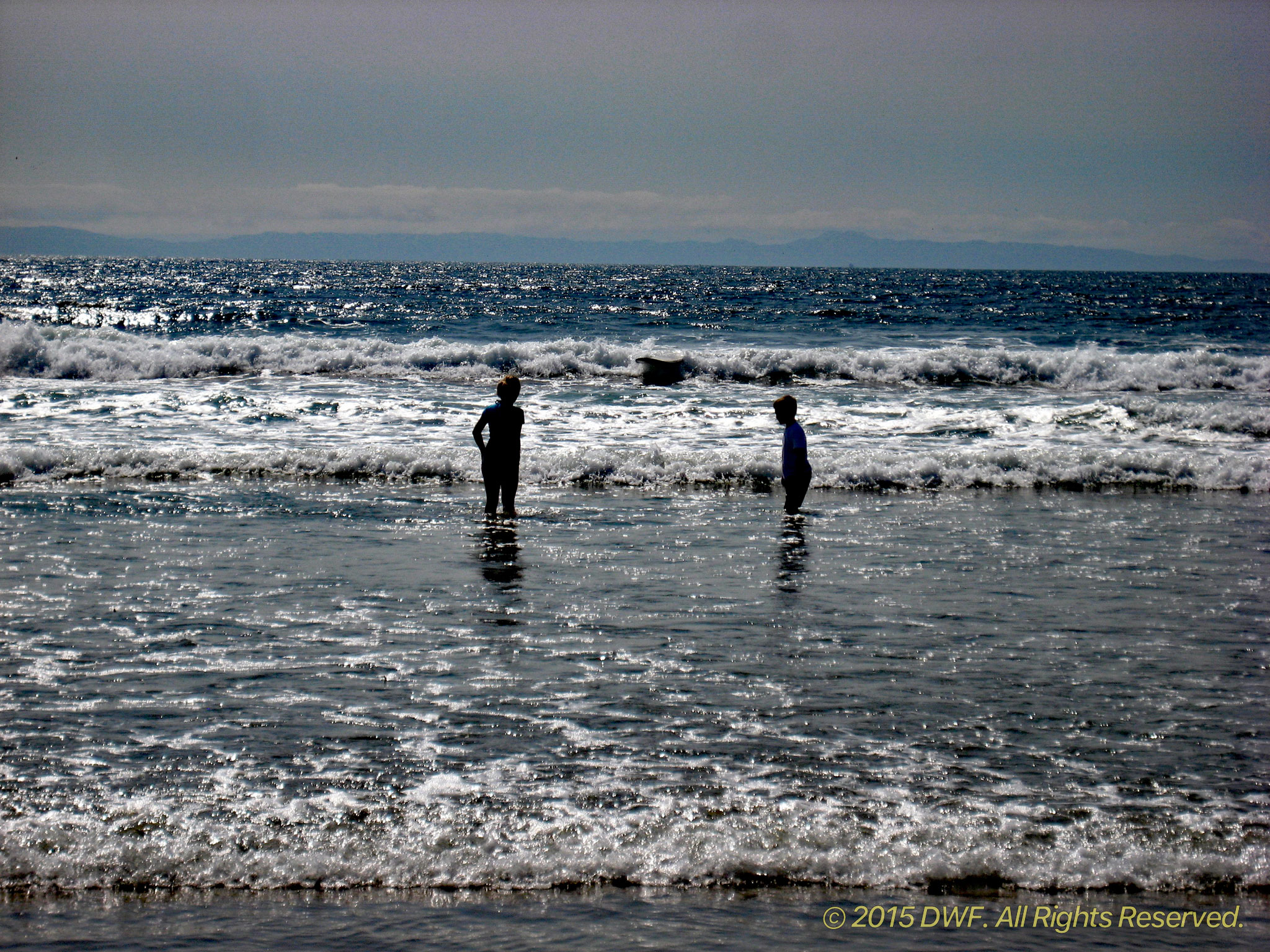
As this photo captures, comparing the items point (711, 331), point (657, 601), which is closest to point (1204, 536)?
point (657, 601)

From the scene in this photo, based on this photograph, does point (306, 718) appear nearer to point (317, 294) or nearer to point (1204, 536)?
point (1204, 536)

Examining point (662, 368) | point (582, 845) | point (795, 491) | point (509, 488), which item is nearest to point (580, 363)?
point (662, 368)

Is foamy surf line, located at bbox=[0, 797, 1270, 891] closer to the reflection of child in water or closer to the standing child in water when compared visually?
the reflection of child in water

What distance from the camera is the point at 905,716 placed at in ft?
18.7

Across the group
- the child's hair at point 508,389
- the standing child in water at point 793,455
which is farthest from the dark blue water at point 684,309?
the child's hair at point 508,389

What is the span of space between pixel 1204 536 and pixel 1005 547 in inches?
102

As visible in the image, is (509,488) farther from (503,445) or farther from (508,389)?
(508,389)

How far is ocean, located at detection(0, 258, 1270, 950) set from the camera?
13.3 feet

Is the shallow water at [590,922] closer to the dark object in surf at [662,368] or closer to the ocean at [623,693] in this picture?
the ocean at [623,693]

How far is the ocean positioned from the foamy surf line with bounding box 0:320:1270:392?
10.8m

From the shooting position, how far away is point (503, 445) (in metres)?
11.6

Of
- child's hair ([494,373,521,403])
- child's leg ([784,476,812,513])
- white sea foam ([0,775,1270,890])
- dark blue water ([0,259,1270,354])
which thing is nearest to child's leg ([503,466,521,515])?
child's hair ([494,373,521,403])

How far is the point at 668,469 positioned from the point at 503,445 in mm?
4321

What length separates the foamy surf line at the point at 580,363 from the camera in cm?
2784
